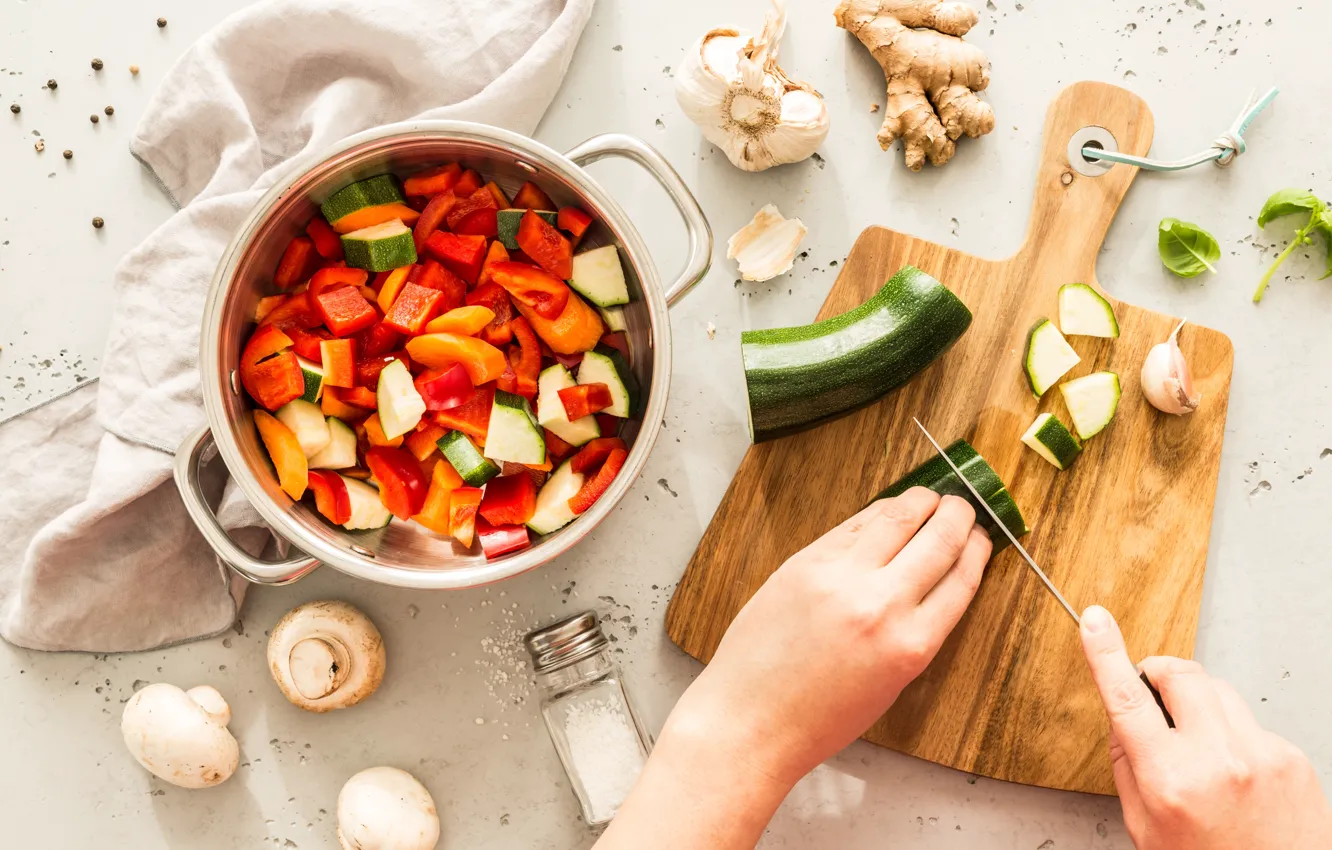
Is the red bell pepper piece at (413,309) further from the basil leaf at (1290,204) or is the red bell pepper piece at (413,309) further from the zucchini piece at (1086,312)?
the basil leaf at (1290,204)

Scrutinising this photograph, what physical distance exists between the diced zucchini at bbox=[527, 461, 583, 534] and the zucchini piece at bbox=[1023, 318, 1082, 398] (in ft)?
2.85

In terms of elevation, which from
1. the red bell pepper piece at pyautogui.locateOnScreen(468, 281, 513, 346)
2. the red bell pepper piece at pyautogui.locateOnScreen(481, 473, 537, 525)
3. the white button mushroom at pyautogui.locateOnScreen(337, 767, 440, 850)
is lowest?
the white button mushroom at pyautogui.locateOnScreen(337, 767, 440, 850)

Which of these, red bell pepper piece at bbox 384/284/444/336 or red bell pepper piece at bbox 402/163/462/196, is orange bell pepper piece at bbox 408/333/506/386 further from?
red bell pepper piece at bbox 402/163/462/196

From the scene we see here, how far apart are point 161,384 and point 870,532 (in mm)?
1333

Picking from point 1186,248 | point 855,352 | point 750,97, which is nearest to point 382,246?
point 750,97

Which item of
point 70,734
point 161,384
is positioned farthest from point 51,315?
point 70,734

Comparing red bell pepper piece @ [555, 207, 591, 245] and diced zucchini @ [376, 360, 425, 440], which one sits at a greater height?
red bell pepper piece @ [555, 207, 591, 245]

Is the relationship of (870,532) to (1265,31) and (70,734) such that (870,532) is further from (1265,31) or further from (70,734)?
(70,734)

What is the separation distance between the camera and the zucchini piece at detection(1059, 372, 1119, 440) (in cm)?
168

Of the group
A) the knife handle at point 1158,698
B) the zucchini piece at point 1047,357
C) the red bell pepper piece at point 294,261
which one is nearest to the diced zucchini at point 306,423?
the red bell pepper piece at point 294,261

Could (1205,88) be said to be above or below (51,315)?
above

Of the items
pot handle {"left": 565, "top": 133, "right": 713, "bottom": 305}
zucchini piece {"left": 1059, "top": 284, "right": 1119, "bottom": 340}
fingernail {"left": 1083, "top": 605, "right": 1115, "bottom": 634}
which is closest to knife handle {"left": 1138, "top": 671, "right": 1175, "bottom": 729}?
fingernail {"left": 1083, "top": 605, "right": 1115, "bottom": 634}

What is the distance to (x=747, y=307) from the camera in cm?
182

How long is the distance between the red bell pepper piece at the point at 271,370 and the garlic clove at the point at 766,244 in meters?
0.84
